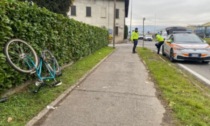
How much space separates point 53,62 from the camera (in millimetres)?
5660

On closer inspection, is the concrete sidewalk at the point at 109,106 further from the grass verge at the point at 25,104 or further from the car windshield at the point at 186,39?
the car windshield at the point at 186,39

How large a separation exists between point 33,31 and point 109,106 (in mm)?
2501

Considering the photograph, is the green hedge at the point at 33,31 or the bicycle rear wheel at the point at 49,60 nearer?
the green hedge at the point at 33,31

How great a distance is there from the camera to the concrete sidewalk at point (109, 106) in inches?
140

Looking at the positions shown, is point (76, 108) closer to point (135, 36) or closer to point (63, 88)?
point (63, 88)

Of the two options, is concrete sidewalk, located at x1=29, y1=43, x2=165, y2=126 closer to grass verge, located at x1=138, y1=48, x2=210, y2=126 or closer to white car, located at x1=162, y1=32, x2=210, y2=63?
grass verge, located at x1=138, y1=48, x2=210, y2=126

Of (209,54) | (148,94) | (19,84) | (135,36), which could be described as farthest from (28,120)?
(135,36)

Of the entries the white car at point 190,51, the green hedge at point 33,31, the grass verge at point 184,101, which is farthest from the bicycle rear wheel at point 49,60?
the white car at point 190,51

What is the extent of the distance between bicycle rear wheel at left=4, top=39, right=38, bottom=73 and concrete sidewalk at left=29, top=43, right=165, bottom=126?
3.43 ft

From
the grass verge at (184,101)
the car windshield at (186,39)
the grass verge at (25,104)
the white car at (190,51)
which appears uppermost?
the car windshield at (186,39)

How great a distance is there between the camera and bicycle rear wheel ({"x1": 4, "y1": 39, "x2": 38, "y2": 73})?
13.7 feet

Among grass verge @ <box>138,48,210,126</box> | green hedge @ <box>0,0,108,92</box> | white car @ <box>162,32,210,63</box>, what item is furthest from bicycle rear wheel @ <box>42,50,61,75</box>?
white car @ <box>162,32,210,63</box>

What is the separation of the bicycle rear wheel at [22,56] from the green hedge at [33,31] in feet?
0.51

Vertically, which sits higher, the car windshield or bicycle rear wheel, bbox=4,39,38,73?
the car windshield
